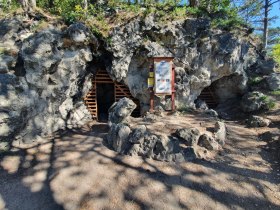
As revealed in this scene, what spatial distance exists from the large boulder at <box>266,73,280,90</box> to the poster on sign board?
578 cm

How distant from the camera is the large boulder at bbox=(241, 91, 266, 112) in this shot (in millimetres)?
9688

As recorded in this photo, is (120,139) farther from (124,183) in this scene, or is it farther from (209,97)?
(209,97)

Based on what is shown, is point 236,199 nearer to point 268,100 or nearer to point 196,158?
point 196,158

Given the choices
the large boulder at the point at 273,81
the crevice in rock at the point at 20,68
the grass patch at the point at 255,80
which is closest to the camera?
the crevice in rock at the point at 20,68

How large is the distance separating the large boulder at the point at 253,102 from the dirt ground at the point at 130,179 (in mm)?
3651

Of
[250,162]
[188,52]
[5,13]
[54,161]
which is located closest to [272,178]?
[250,162]

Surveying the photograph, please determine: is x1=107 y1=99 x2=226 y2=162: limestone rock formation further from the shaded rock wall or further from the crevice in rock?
the shaded rock wall

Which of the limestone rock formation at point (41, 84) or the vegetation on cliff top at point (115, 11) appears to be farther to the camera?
the vegetation on cliff top at point (115, 11)

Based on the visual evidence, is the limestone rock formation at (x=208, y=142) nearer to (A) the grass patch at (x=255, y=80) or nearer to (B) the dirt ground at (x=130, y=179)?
(B) the dirt ground at (x=130, y=179)

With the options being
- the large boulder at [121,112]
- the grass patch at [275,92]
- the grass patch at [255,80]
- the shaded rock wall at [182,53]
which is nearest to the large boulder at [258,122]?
the grass patch at [275,92]

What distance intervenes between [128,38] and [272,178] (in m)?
7.57

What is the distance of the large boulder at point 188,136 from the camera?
5.99m

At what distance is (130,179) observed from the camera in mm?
4883

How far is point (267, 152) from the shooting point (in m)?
6.03
